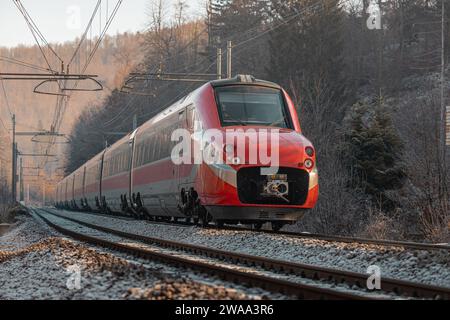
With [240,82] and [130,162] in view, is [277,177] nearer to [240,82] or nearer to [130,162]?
[240,82]

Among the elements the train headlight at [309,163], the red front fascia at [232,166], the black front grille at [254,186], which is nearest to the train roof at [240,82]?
the red front fascia at [232,166]

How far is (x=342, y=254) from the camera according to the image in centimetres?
1029

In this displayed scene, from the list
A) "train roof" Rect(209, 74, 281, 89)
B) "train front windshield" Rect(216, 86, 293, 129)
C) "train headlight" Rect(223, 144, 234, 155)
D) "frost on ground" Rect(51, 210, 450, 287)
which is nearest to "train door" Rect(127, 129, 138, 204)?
"train roof" Rect(209, 74, 281, 89)

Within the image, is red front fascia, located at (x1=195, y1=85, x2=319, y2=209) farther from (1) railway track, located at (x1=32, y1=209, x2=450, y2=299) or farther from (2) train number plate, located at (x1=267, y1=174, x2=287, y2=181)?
(1) railway track, located at (x1=32, y1=209, x2=450, y2=299)

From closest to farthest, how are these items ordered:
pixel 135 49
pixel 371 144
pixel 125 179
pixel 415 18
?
1. pixel 371 144
2. pixel 125 179
3. pixel 415 18
4. pixel 135 49

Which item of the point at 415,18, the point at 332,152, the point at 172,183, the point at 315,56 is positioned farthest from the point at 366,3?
the point at 172,183

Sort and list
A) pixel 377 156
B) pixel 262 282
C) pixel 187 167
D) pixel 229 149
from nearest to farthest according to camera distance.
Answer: pixel 262 282
pixel 229 149
pixel 187 167
pixel 377 156

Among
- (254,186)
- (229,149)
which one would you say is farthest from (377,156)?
(229,149)

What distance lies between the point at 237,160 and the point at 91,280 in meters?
6.41

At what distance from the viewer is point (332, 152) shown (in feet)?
81.1

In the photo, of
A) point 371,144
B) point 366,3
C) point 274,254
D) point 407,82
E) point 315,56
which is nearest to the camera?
point 274,254

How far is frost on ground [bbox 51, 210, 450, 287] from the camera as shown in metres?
8.61

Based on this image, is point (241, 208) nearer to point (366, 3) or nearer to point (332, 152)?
point (332, 152)

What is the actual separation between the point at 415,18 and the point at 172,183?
149 feet
